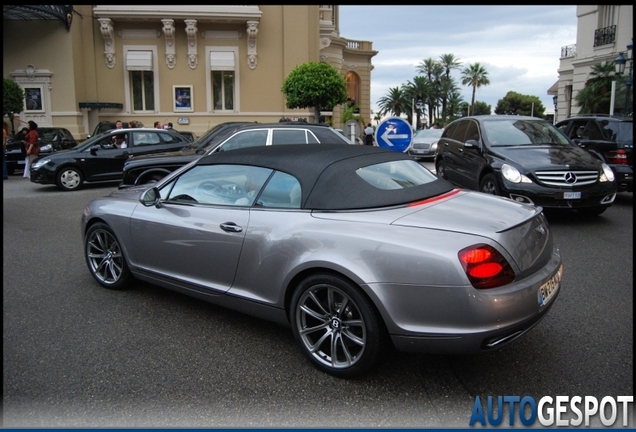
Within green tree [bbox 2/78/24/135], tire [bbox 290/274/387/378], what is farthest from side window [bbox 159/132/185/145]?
tire [bbox 290/274/387/378]

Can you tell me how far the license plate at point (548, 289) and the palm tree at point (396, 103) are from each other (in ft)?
259

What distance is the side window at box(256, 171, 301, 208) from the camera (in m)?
3.91

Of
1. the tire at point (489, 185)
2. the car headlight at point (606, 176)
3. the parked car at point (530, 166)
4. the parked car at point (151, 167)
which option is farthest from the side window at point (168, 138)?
the car headlight at point (606, 176)

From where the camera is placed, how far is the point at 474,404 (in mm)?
3133

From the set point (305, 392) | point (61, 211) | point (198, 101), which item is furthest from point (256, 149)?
point (198, 101)

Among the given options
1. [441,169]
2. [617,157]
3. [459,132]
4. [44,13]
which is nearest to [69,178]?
[441,169]

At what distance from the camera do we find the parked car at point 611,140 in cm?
1023

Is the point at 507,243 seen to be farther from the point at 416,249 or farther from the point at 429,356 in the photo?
the point at 429,356

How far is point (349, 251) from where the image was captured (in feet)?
11.0

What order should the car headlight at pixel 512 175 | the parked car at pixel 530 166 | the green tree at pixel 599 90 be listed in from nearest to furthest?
1. the parked car at pixel 530 166
2. the car headlight at pixel 512 175
3. the green tree at pixel 599 90

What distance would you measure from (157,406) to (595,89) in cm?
2912

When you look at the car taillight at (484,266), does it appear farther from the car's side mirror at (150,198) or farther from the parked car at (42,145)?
the parked car at (42,145)

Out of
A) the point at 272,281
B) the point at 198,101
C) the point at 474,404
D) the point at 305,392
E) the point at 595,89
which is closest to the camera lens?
the point at 474,404

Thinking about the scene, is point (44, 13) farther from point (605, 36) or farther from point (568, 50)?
point (568, 50)
